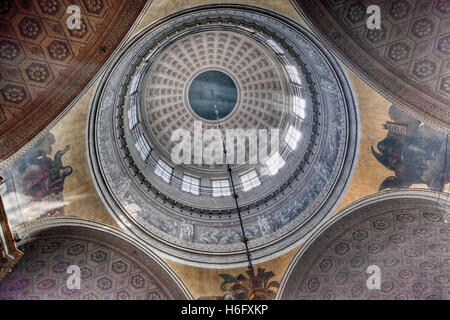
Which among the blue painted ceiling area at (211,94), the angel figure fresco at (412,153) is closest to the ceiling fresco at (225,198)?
the angel figure fresco at (412,153)

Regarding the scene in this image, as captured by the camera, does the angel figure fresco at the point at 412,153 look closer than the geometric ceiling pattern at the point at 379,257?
Yes

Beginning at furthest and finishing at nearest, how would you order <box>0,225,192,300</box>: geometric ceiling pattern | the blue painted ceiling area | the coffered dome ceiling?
1. the blue painted ceiling area
2. the coffered dome ceiling
3. <box>0,225,192,300</box>: geometric ceiling pattern

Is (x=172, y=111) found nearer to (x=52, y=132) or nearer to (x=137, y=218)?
(x=137, y=218)

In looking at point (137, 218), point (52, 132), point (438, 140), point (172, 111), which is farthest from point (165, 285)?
point (438, 140)

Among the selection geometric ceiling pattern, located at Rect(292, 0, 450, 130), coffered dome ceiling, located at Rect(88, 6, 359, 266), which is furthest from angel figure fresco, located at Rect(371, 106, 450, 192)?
coffered dome ceiling, located at Rect(88, 6, 359, 266)

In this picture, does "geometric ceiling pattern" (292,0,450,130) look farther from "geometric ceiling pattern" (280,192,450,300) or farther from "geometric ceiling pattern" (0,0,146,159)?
"geometric ceiling pattern" (0,0,146,159)

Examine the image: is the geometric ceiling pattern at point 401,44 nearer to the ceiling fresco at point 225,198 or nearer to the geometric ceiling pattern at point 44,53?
the ceiling fresco at point 225,198

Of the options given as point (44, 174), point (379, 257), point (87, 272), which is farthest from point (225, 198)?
point (44, 174)
